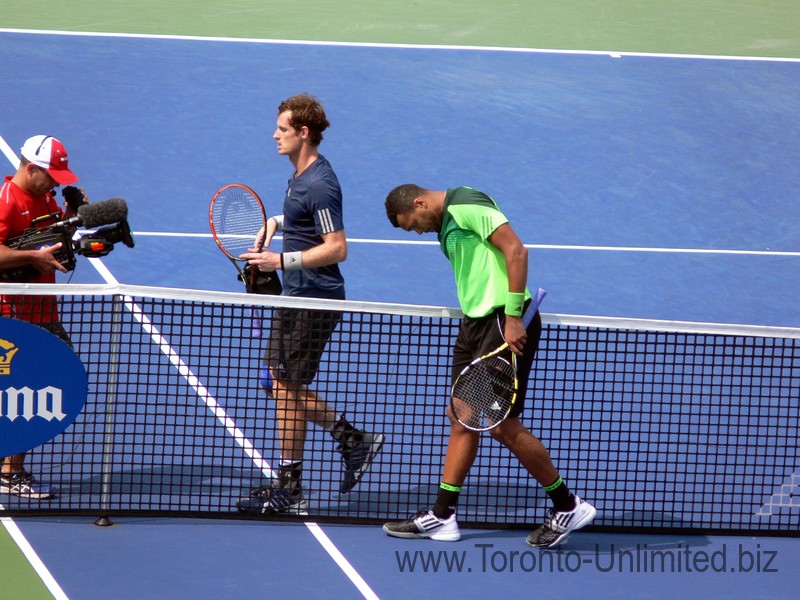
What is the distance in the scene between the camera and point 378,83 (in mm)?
14625

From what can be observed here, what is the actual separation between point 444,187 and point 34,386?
6498mm

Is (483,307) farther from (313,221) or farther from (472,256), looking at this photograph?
(313,221)

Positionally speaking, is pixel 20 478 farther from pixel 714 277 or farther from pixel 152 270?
pixel 714 277

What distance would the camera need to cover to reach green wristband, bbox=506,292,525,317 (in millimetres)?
5855

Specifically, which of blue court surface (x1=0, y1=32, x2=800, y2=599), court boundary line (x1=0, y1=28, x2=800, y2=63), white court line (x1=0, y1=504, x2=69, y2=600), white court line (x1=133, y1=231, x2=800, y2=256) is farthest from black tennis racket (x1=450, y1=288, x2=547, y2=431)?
court boundary line (x1=0, y1=28, x2=800, y2=63)

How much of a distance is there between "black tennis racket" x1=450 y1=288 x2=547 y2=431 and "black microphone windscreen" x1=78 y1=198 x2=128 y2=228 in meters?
2.01

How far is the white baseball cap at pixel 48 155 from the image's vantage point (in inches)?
252

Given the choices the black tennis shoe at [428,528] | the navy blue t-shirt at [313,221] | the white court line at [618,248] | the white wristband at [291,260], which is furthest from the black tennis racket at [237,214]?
the white court line at [618,248]

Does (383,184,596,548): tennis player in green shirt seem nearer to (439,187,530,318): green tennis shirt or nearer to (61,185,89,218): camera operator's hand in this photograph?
(439,187,530,318): green tennis shirt

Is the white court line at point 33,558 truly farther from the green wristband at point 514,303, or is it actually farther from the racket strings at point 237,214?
the green wristband at point 514,303

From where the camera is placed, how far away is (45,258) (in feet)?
20.8

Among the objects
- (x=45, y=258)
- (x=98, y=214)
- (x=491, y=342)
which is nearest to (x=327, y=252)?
(x=491, y=342)

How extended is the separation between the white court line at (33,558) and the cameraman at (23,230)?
0.21 m

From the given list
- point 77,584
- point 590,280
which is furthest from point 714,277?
point 77,584
